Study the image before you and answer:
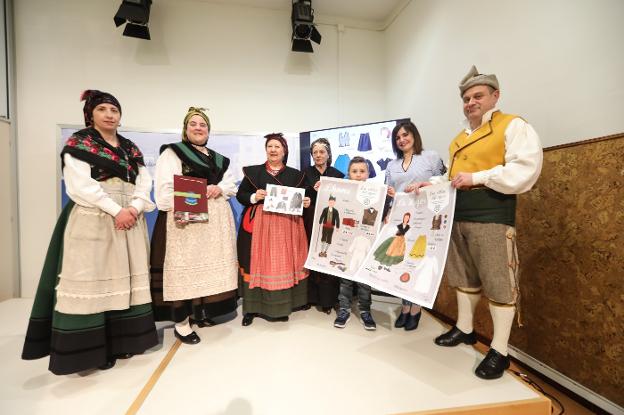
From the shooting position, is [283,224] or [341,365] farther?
[283,224]

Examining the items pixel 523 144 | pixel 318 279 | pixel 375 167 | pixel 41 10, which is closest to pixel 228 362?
pixel 318 279

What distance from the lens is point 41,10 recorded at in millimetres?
3066

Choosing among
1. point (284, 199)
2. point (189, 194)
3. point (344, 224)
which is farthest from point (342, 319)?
point (189, 194)

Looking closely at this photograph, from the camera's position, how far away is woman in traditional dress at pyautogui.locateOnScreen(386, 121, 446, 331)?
214cm

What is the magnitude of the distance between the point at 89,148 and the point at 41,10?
2852 millimetres

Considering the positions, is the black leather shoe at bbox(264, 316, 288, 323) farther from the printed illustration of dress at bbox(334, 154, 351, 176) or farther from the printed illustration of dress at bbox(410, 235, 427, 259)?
the printed illustration of dress at bbox(334, 154, 351, 176)

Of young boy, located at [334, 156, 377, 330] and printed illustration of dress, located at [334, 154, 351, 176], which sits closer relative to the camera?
young boy, located at [334, 156, 377, 330]

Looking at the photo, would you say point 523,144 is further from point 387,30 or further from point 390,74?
point 387,30

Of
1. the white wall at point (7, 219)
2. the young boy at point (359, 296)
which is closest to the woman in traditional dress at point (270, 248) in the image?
the young boy at point (359, 296)

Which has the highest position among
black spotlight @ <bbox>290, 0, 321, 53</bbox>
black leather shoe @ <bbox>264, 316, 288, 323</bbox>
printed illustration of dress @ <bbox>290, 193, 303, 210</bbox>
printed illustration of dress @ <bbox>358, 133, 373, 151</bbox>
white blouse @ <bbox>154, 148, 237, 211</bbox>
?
black spotlight @ <bbox>290, 0, 321, 53</bbox>

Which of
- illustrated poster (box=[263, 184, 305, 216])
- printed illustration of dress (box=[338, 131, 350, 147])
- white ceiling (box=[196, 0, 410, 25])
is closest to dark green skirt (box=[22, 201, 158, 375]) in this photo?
illustrated poster (box=[263, 184, 305, 216])

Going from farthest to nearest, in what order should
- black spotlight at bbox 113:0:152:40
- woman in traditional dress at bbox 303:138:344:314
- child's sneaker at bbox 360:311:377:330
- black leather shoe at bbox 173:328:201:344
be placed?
black spotlight at bbox 113:0:152:40 → woman in traditional dress at bbox 303:138:344:314 → child's sneaker at bbox 360:311:377:330 → black leather shoe at bbox 173:328:201:344

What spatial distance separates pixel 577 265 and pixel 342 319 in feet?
4.93

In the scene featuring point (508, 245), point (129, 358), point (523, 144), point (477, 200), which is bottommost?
point (129, 358)
